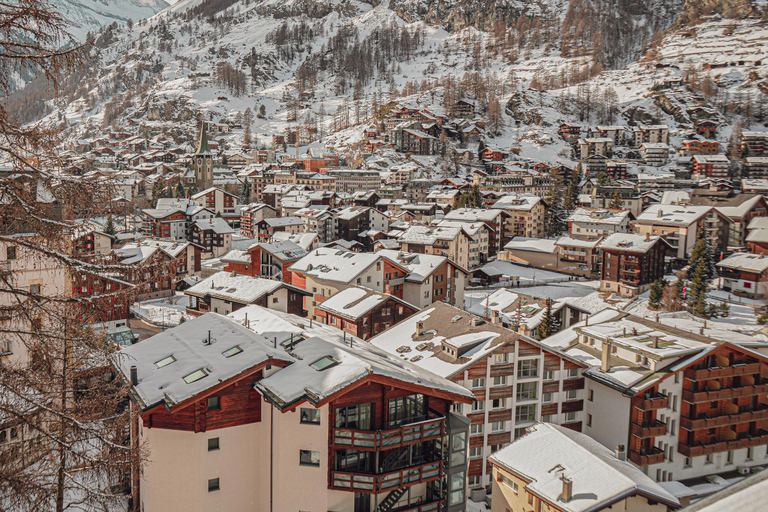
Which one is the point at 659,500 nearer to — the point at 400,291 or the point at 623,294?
the point at 400,291

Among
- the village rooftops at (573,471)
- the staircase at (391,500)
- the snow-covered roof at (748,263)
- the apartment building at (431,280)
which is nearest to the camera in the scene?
the staircase at (391,500)

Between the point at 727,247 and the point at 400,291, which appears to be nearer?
the point at 400,291

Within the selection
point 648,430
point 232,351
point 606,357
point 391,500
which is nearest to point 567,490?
point 391,500

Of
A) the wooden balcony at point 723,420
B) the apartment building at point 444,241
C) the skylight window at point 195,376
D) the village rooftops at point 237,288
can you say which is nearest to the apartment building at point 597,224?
the apartment building at point 444,241

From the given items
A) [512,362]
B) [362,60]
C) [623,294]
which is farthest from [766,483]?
[362,60]

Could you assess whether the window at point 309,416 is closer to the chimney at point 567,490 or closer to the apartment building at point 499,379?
the chimney at point 567,490

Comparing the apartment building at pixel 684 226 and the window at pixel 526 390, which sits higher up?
the apartment building at pixel 684 226

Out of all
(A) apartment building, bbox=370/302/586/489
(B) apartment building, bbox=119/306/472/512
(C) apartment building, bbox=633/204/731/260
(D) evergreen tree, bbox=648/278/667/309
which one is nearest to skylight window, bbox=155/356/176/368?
(B) apartment building, bbox=119/306/472/512

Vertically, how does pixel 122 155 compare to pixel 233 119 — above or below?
below
